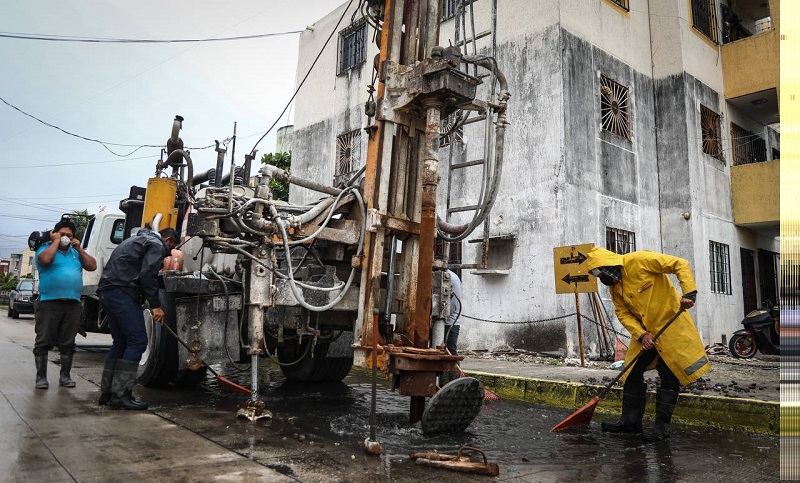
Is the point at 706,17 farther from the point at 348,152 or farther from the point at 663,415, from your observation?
the point at 663,415

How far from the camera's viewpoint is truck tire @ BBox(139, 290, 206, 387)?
5797 mm

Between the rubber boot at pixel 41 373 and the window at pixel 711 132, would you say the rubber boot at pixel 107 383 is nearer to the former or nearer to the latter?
the rubber boot at pixel 41 373

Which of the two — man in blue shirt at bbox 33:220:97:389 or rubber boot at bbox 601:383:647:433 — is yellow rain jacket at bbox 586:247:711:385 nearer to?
rubber boot at bbox 601:383:647:433

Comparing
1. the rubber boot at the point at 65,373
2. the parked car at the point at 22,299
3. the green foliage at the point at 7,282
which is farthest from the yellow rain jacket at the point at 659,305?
the green foliage at the point at 7,282

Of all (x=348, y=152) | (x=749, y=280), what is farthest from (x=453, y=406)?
(x=749, y=280)

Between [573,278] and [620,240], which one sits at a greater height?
[620,240]

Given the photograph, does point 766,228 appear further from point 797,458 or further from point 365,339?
point 797,458

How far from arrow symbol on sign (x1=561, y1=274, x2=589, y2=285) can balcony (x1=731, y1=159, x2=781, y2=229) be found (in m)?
8.12

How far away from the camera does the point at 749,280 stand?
47.3ft

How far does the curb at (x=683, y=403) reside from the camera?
484cm

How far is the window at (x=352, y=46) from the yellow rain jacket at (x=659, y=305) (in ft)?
40.4

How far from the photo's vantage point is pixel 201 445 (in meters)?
3.61

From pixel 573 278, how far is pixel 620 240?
4.12 m

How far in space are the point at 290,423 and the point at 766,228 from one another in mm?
14569
